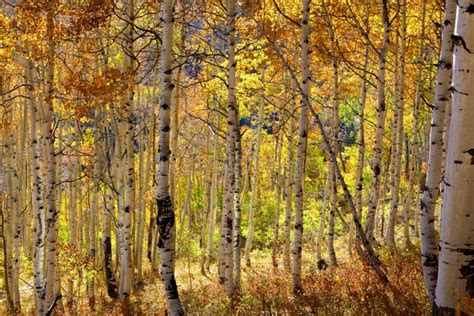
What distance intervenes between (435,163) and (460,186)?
1769mm

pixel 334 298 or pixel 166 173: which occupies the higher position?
pixel 166 173

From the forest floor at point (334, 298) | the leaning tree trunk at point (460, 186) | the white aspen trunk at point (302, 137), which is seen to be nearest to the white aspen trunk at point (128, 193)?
the forest floor at point (334, 298)

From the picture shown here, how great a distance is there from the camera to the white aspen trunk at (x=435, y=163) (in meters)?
4.70

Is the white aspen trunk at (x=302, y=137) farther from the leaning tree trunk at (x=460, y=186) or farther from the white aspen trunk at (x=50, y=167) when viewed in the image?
the leaning tree trunk at (x=460, y=186)

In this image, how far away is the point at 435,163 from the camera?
15.8ft

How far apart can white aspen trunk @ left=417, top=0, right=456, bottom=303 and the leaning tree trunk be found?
1.42 m

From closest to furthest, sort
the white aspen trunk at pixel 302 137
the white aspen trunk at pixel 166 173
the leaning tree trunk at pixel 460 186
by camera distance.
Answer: the leaning tree trunk at pixel 460 186
the white aspen trunk at pixel 166 173
the white aspen trunk at pixel 302 137

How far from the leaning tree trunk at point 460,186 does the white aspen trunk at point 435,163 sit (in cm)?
142

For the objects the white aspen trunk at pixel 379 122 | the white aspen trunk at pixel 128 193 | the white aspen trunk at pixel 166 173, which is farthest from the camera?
the white aspen trunk at pixel 128 193

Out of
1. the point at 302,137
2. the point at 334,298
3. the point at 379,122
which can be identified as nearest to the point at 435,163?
the point at 334,298

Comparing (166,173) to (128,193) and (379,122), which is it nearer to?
(128,193)

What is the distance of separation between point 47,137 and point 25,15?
6.69ft

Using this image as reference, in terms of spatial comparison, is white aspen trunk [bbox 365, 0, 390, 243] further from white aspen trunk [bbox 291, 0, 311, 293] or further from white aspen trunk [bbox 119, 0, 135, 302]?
white aspen trunk [bbox 119, 0, 135, 302]

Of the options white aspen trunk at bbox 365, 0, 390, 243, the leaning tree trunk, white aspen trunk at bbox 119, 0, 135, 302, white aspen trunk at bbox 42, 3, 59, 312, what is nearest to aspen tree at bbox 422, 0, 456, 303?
the leaning tree trunk
